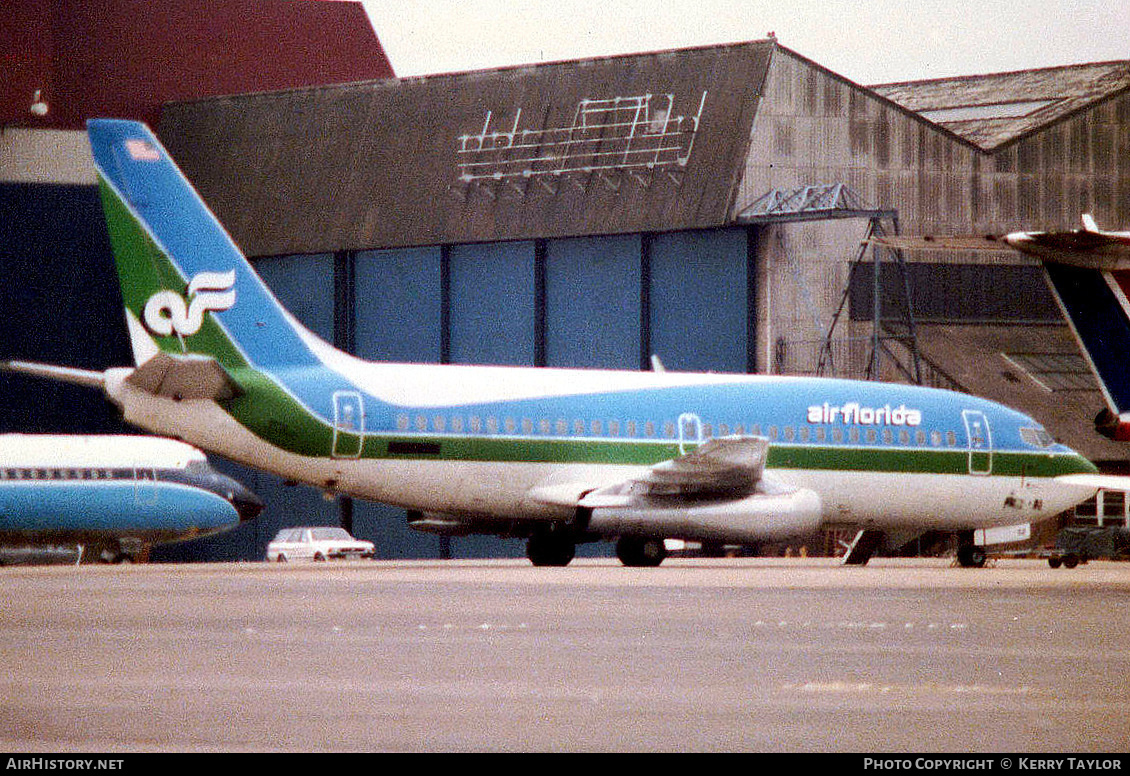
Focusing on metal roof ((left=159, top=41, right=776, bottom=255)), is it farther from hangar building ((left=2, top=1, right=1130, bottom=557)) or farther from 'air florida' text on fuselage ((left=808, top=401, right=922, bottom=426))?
'air florida' text on fuselage ((left=808, top=401, right=922, bottom=426))

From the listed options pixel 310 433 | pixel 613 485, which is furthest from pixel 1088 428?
pixel 310 433

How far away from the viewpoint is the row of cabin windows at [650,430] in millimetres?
39031

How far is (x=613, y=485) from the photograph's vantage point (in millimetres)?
40062

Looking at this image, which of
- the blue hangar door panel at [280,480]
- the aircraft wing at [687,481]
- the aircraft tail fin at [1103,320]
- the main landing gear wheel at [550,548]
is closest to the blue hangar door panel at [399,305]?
the blue hangar door panel at [280,480]

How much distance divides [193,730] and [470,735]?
5.05 feet

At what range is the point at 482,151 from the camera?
6662cm

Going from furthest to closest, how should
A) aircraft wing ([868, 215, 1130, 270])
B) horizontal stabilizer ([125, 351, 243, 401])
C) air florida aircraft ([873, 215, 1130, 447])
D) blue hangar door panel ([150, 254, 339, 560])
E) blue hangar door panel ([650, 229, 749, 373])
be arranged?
blue hangar door panel ([150, 254, 339, 560]) < blue hangar door panel ([650, 229, 749, 373]) < horizontal stabilizer ([125, 351, 243, 401]) < air florida aircraft ([873, 215, 1130, 447]) < aircraft wing ([868, 215, 1130, 270])

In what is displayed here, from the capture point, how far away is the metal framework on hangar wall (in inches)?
2327

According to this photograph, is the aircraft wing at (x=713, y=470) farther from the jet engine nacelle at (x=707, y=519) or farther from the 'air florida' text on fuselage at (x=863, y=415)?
the 'air florida' text on fuselage at (x=863, y=415)

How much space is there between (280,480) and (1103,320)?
5035cm

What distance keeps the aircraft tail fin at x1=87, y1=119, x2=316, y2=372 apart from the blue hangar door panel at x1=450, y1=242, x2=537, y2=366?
28.9m

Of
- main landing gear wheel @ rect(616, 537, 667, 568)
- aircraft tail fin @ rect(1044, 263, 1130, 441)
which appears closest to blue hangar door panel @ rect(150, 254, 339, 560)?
main landing gear wheel @ rect(616, 537, 667, 568)

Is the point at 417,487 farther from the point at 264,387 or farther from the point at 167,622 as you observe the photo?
the point at 167,622

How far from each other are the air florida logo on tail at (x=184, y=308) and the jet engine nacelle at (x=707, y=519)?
27.4 ft
